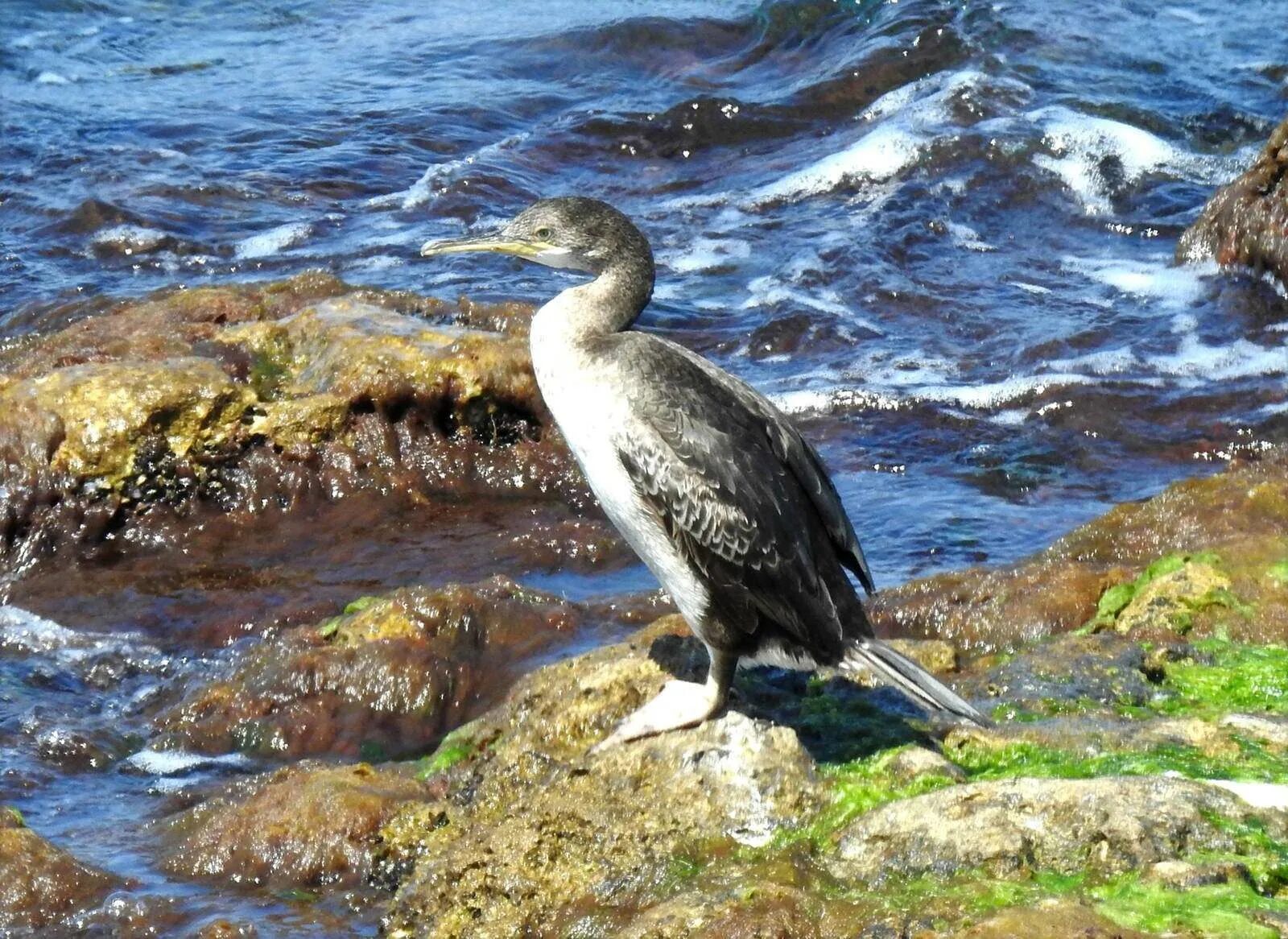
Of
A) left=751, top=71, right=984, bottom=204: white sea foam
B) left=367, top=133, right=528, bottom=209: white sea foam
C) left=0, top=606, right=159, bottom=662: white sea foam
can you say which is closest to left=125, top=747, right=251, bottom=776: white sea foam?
left=0, top=606, right=159, bottom=662: white sea foam

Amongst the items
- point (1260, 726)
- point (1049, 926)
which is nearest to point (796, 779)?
point (1049, 926)

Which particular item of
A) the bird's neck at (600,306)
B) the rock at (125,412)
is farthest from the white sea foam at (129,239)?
the bird's neck at (600,306)

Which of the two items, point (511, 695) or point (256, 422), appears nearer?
point (511, 695)

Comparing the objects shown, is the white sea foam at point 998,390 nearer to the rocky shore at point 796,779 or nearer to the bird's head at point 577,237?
the rocky shore at point 796,779

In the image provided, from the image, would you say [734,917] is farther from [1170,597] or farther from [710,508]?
[1170,597]

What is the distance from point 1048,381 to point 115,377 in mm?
5372

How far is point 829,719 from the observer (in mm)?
5238

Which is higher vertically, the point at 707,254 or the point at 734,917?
the point at 734,917

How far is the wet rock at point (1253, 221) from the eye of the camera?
11375mm

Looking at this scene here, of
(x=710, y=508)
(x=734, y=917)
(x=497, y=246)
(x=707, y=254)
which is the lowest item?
(x=707, y=254)

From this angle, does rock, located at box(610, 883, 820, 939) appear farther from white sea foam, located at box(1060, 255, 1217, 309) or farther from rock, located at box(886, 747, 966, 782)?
white sea foam, located at box(1060, 255, 1217, 309)

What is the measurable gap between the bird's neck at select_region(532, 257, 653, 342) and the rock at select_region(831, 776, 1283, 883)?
173 centimetres

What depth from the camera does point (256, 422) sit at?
8414 millimetres

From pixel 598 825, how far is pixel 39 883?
1742 millimetres
